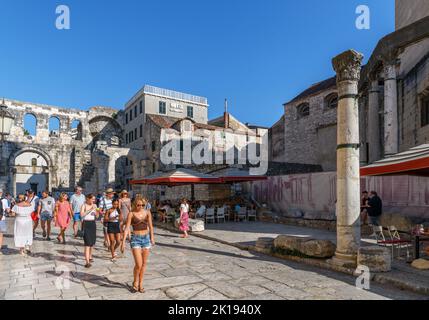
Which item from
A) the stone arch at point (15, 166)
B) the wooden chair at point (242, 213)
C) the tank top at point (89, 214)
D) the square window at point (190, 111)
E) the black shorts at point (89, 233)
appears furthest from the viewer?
the square window at point (190, 111)

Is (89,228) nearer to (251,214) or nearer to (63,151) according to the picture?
(251,214)

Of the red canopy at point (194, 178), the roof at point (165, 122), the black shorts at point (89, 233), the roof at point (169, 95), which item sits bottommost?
the black shorts at point (89, 233)

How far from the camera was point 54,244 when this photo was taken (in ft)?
30.2

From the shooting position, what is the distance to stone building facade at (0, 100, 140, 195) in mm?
31172

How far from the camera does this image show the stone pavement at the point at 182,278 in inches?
181

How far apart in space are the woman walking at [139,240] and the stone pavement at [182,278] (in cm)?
24

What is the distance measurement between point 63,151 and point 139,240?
34482 mm

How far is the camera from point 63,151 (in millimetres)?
35281

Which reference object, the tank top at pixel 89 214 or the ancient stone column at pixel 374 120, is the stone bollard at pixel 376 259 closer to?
the tank top at pixel 89 214

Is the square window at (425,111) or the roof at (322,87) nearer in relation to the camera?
the square window at (425,111)

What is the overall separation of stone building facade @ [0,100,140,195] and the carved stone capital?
1050 inches

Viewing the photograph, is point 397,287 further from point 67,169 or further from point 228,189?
point 67,169

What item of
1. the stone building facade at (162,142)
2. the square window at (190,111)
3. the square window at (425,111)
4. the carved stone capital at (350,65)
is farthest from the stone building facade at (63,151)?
the carved stone capital at (350,65)

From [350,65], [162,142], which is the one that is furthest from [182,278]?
[162,142]
